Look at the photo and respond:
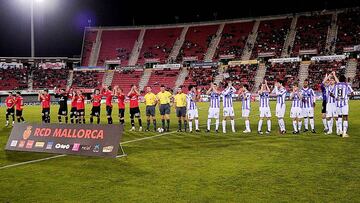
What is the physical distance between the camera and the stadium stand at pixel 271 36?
6638 cm

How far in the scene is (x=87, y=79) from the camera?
2879 inches

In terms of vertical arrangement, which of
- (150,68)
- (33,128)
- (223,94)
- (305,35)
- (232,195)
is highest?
(305,35)

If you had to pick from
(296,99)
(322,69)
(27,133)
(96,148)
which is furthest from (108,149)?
(322,69)

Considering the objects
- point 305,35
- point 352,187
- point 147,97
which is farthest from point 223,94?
point 305,35

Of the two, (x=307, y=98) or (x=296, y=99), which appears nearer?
(x=296, y=99)

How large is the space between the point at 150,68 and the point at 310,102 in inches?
2256

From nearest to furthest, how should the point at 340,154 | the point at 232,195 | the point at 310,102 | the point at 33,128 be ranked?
the point at 232,195
the point at 340,154
the point at 33,128
the point at 310,102

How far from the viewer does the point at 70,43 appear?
7812cm

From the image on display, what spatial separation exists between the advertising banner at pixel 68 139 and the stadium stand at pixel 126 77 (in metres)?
56.3

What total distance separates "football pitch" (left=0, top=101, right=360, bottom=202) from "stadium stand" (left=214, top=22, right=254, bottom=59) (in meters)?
55.7

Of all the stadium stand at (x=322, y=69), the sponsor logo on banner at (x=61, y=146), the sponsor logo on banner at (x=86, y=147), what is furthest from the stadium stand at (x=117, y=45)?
the sponsor logo on banner at (x=86, y=147)

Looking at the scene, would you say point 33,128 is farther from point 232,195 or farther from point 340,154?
point 340,154

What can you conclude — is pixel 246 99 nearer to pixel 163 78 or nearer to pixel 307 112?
pixel 307 112

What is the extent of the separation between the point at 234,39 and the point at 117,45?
1014 inches
